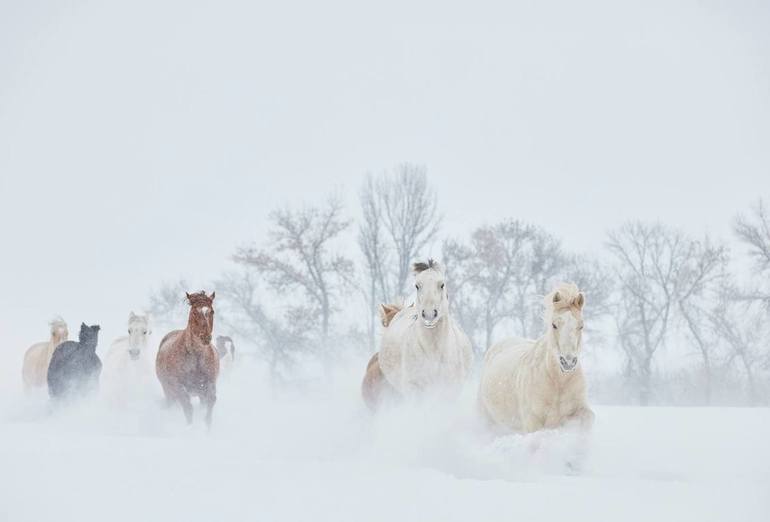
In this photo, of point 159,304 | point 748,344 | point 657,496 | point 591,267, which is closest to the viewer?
point 657,496

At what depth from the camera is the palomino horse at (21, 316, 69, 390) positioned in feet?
56.5

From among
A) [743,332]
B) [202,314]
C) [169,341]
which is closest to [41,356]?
[169,341]

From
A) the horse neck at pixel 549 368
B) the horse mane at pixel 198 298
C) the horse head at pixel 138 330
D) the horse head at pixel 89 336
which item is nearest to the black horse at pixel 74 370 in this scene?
the horse head at pixel 89 336

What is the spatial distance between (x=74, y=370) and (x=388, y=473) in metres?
11.1

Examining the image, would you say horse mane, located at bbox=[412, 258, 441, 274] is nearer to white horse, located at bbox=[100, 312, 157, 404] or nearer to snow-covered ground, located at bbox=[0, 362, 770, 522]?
snow-covered ground, located at bbox=[0, 362, 770, 522]

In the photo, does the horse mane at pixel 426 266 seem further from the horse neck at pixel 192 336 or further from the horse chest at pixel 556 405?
the horse neck at pixel 192 336

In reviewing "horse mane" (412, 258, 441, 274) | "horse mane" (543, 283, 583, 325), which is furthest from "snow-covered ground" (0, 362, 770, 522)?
"horse mane" (412, 258, 441, 274)

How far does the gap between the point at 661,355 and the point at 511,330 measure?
7322 mm

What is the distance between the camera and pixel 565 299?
6980 millimetres

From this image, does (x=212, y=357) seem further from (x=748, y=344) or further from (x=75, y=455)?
(x=748, y=344)

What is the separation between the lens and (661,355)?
35625mm

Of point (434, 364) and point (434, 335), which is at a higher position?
point (434, 335)

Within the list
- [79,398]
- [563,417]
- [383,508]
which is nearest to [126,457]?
[383,508]

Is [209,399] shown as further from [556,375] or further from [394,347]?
[556,375]
